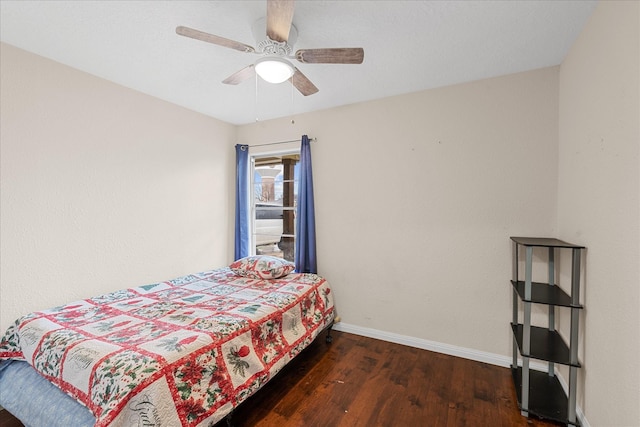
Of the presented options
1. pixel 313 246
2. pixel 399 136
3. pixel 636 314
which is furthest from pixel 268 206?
pixel 636 314

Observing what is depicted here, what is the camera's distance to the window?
11.8 feet

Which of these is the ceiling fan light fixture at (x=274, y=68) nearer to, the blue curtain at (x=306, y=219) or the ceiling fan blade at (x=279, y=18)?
the ceiling fan blade at (x=279, y=18)

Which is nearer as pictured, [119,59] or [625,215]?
[625,215]

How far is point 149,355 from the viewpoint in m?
1.33

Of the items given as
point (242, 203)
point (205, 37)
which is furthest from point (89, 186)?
point (205, 37)

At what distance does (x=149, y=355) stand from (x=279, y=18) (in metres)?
1.78

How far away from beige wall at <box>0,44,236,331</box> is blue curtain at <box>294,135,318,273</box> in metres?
1.23

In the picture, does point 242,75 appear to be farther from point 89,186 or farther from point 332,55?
point 89,186

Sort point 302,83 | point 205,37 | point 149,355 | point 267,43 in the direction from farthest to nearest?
point 302,83 → point 267,43 → point 205,37 → point 149,355

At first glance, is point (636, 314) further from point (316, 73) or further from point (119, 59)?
point (119, 59)

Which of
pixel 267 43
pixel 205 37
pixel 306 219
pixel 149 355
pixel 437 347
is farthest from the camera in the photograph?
pixel 306 219

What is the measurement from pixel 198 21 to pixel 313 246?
7.23 feet

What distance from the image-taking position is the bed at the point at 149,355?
1238 millimetres

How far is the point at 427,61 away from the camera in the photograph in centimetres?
209
